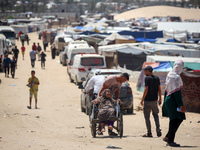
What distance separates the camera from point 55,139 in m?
8.69

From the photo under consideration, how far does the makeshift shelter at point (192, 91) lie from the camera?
45.0ft

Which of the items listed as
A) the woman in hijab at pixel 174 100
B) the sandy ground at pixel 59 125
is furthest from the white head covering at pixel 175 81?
the sandy ground at pixel 59 125

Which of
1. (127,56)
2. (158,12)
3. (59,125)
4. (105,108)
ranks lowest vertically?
(59,125)

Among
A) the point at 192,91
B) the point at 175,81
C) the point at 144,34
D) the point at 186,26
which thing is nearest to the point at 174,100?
the point at 175,81

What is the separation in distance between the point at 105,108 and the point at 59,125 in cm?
328

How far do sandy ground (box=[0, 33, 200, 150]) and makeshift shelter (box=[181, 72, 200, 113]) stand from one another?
43cm

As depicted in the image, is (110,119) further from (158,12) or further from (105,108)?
(158,12)

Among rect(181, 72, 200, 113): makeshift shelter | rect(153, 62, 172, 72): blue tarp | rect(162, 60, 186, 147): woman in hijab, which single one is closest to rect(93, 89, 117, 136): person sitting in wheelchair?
rect(162, 60, 186, 147): woman in hijab

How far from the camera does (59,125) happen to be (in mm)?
11625

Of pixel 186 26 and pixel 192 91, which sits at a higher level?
pixel 186 26

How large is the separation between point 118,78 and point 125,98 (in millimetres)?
4317

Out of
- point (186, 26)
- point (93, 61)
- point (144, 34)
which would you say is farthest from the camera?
point (186, 26)

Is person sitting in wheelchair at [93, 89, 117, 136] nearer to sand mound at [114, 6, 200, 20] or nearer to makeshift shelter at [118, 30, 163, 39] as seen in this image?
makeshift shelter at [118, 30, 163, 39]

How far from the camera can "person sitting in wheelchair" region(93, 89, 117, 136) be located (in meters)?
8.64
